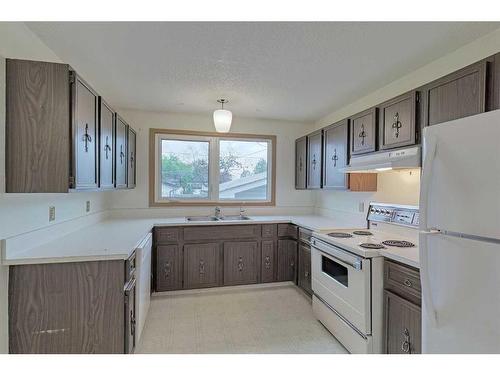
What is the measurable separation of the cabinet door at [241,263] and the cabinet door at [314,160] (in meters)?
1.09

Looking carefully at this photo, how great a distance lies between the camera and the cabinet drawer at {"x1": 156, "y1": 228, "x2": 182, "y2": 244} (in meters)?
3.12

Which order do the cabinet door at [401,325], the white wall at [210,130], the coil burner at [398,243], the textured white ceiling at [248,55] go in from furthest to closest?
the white wall at [210,130]
the coil burner at [398,243]
the textured white ceiling at [248,55]
the cabinet door at [401,325]

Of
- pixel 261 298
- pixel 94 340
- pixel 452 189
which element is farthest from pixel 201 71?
pixel 261 298

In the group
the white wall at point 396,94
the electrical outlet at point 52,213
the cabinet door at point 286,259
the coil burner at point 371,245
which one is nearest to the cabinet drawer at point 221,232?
the cabinet door at point 286,259

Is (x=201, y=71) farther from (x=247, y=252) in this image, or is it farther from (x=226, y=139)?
(x=247, y=252)

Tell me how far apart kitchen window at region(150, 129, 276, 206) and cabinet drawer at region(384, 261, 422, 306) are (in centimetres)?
238

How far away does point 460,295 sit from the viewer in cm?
122

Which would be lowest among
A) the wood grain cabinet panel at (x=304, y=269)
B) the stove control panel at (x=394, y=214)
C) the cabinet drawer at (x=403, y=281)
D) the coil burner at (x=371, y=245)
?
the wood grain cabinet panel at (x=304, y=269)

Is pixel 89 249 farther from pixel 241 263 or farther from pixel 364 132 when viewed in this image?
pixel 364 132

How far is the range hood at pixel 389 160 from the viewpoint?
1867 millimetres

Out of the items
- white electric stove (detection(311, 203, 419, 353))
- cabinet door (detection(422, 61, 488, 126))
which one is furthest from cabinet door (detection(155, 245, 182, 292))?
cabinet door (detection(422, 61, 488, 126))

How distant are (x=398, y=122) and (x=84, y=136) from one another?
233 centimetres

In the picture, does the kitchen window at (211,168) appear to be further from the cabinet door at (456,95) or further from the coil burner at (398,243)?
the cabinet door at (456,95)

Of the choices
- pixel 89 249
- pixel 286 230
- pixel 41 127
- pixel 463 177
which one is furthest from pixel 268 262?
pixel 41 127
